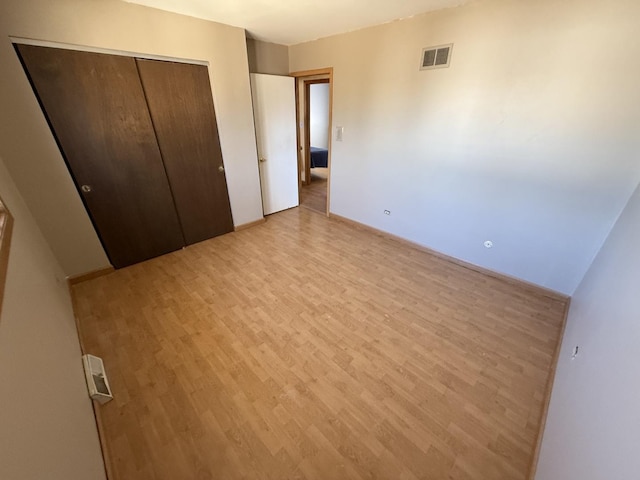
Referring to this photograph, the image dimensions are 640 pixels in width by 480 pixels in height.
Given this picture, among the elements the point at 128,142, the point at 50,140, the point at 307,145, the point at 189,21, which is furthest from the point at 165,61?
the point at 307,145

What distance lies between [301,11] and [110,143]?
2177 millimetres

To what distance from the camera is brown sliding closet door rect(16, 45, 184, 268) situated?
80.0 inches

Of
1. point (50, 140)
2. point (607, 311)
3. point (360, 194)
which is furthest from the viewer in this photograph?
point (360, 194)

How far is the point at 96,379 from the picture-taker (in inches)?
60.2

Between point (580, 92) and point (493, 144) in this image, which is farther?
point (493, 144)

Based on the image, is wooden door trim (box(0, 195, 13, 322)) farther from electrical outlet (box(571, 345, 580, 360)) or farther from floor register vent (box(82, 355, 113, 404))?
electrical outlet (box(571, 345, 580, 360))

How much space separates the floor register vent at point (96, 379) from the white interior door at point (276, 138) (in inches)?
110

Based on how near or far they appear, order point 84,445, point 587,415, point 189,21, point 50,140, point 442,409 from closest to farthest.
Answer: point 587,415 → point 84,445 → point 442,409 → point 50,140 → point 189,21

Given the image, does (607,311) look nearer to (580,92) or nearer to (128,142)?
(580,92)

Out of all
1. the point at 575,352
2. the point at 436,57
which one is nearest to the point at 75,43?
the point at 436,57

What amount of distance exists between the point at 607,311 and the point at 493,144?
166 centimetres

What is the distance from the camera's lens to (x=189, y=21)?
2.47m

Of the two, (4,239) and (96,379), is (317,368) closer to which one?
(96,379)

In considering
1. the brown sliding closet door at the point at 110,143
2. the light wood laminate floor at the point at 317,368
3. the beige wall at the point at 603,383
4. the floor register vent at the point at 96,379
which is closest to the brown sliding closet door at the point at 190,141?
the brown sliding closet door at the point at 110,143
